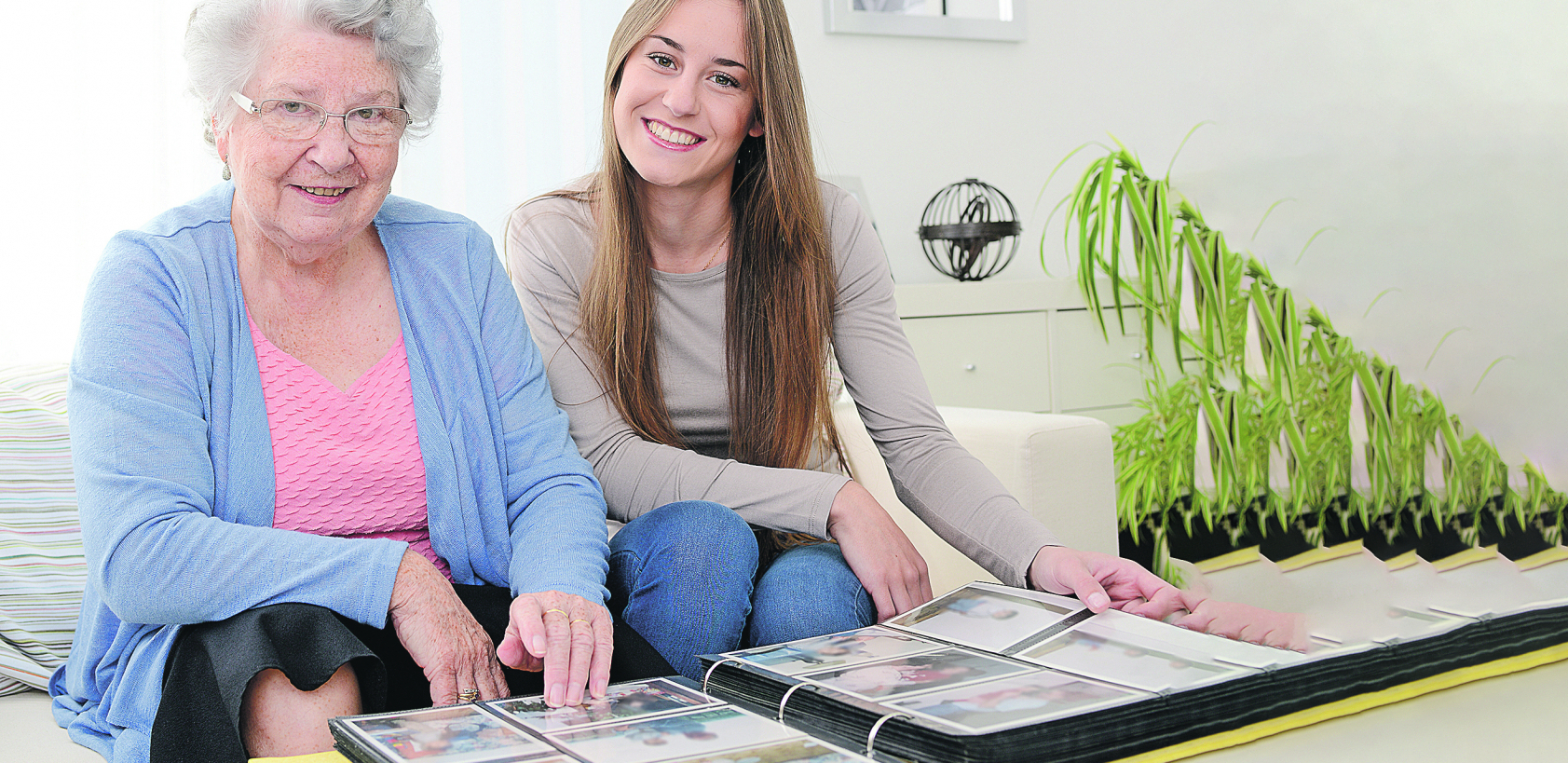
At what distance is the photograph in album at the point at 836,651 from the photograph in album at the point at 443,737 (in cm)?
15

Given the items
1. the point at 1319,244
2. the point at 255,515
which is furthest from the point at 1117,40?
the point at 1319,244

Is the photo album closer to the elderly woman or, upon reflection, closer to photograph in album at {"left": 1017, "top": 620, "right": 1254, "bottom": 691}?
photograph in album at {"left": 1017, "top": 620, "right": 1254, "bottom": 691}

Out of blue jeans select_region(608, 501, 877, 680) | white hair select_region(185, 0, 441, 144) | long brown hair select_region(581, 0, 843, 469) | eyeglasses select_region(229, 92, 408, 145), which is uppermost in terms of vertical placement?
white hair select_region(185, 0, 441, 144)

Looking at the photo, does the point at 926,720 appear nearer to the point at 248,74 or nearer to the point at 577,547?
the point at 577,547

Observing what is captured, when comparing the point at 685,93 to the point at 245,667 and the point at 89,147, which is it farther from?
the point at 89,147

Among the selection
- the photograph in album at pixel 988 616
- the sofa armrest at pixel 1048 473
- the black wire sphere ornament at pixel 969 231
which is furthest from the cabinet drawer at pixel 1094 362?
the photograph in album at pixel 988 616

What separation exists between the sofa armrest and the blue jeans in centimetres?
34

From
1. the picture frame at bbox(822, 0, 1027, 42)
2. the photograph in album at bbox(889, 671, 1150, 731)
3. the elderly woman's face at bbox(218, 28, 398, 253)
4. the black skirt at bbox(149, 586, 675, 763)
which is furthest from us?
the picture frame at bbox(822, 0, 1027, 42)

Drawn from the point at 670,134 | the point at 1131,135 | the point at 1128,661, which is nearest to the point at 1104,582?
the point at 1128,661

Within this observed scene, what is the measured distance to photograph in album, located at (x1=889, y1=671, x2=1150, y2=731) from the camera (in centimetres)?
49

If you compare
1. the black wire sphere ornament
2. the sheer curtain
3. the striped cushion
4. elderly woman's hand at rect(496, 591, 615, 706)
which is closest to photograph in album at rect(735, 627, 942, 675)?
elderly woman's hand at rect(496, 591, 615, 706)

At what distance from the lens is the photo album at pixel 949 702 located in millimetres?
469

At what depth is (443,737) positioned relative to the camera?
21.2 inches

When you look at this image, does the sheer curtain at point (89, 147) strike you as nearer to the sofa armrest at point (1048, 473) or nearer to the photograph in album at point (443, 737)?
the sofa armrest at point (1048, 473)
